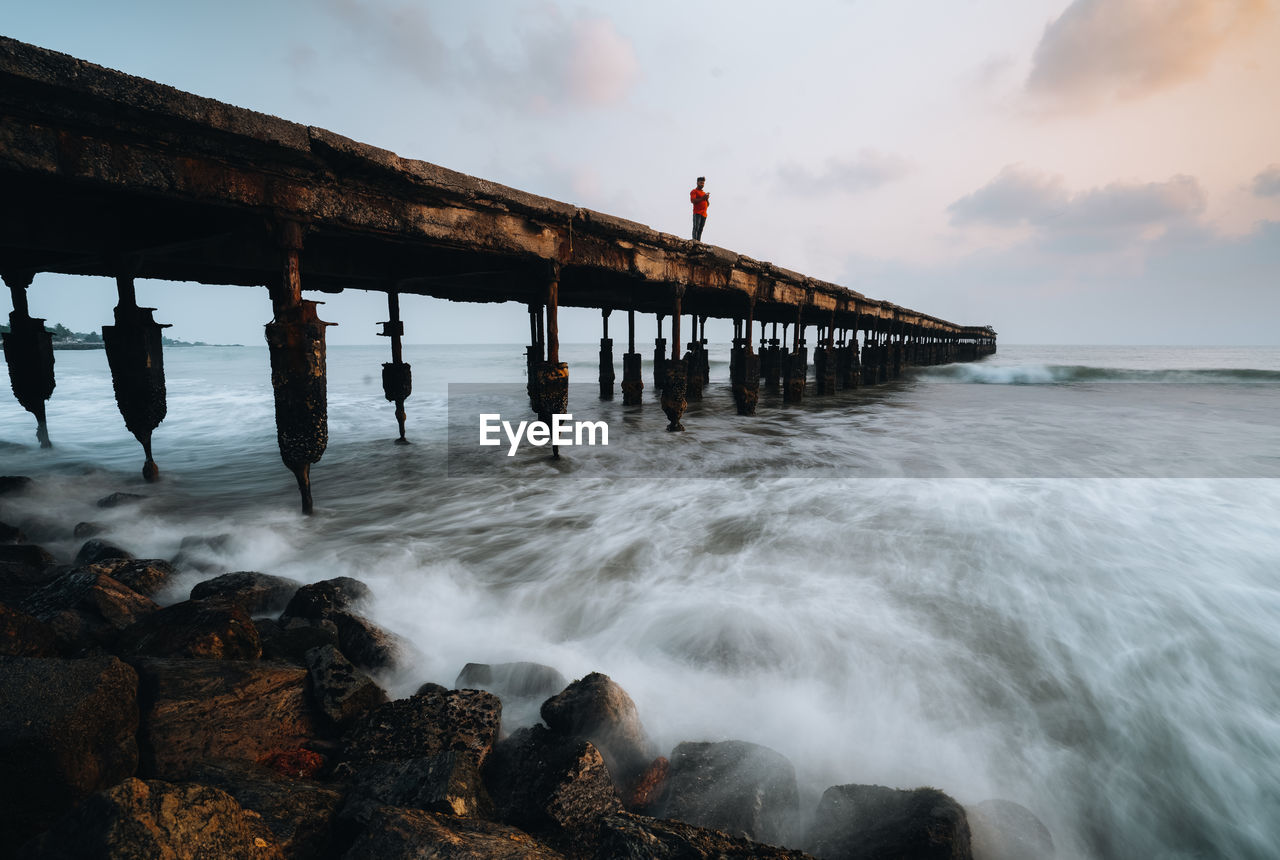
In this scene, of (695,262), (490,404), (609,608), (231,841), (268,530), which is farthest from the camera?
(490,404)

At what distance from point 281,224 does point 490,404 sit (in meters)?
13.3

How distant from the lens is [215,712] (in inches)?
78.7

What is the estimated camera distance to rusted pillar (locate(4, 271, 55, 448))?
280 inches

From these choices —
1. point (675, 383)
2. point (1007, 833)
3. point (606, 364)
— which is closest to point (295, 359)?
point (1007, 833)

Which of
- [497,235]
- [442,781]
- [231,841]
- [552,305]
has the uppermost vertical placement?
[497,235]

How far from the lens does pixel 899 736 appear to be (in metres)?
2.63

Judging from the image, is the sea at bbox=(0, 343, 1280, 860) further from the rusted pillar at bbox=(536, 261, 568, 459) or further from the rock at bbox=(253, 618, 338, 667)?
the rusted pillar at bbox=(536, 261, 568, 459)

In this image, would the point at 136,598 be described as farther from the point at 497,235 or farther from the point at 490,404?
the point at 490,404

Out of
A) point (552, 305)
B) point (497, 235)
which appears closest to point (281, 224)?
point (497, 235)

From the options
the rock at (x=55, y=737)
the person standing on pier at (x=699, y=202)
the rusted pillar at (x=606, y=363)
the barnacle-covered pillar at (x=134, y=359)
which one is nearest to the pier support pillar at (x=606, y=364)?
the rusted pillar at (x=606, y=363)

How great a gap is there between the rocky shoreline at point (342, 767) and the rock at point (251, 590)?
1.23 ft

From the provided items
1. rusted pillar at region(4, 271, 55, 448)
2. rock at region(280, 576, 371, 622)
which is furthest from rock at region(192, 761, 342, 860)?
rusted pillar at region(4, 271, 55, 448)

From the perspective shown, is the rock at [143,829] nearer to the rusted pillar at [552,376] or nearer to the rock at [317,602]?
the rock at [317,602]

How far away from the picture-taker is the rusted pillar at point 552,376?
675cm
